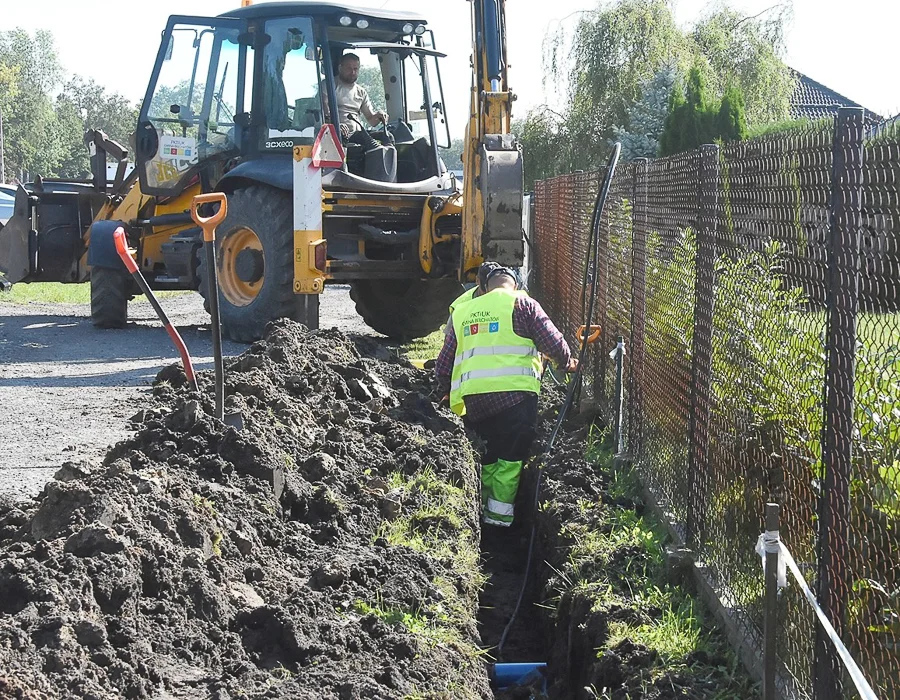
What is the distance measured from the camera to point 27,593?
11.1 ft

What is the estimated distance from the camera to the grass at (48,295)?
60.1 feet

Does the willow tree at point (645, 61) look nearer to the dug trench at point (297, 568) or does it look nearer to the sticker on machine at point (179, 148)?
the sticker on machine at point (179, 148)

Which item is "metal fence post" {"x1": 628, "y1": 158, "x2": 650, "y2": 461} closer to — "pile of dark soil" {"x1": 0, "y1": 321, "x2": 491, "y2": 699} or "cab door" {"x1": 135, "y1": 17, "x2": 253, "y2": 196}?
"pile of dark soil" {"x1": 0, "y1": 321, "x2": 491, "y2": 699}

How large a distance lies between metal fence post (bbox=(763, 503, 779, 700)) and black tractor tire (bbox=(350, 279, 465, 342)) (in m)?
9.08

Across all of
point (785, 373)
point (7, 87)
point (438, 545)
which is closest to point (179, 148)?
point (438, 545)

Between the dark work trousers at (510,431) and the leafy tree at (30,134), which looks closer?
the dark work trousers at (510,431)

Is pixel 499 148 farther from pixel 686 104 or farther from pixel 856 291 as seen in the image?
pixel 686 104

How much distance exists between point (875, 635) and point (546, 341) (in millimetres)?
4194

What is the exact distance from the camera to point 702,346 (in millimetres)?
5195

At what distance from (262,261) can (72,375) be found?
233cm

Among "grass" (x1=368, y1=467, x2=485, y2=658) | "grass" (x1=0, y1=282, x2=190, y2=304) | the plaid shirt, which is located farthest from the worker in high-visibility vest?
"grass" (x1=0, y1=282, x2=190, y2=304)

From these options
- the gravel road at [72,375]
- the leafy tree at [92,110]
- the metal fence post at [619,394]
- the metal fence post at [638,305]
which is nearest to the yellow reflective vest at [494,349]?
the metal fence post at [619,394]

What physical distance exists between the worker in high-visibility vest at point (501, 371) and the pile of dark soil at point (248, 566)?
2.28 feet

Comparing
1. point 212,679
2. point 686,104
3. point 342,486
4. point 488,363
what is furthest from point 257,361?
point 686,104
